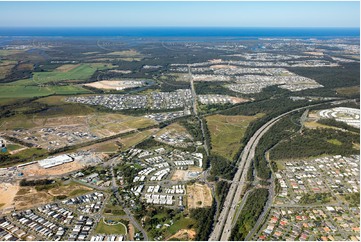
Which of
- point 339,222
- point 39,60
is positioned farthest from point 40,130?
point 39,60

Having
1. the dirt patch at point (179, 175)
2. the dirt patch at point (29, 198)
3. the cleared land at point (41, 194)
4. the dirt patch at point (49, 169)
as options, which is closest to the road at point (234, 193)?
the dirt patch at point (179, 175)

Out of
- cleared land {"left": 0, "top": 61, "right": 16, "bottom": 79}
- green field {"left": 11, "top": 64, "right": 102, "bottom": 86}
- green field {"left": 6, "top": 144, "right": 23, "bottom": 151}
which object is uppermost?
cleared land {"left": 0, "top": 61, "right": 16, "bottom": 79}

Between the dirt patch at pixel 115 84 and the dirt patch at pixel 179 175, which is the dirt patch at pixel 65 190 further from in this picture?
the dirt patch at pixel 115 84

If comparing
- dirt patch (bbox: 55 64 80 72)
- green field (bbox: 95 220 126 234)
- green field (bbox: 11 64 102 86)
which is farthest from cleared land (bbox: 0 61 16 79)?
green field (bbox: 95 220 126 234)

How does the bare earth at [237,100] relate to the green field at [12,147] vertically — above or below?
below

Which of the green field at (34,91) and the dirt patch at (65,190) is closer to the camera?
the dirt patch at (65,190)

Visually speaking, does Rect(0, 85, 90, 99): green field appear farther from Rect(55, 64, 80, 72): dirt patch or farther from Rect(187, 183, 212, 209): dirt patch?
Rect(187, 183, 212, 209): dirt patch
